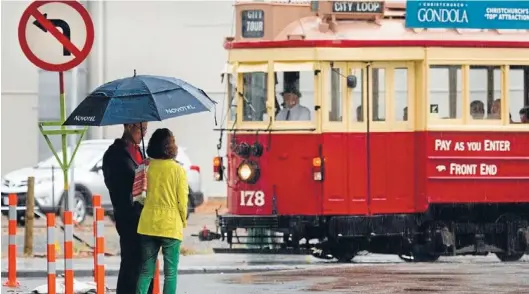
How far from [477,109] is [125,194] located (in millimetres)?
7645

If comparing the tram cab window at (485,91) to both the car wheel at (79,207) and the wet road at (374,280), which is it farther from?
the car wheel at (79,207)

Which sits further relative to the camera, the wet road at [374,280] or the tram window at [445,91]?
the tram window at [445,91]

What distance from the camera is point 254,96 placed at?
64.8ft

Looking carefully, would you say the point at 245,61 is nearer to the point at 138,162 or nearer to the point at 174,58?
the point at 138,162

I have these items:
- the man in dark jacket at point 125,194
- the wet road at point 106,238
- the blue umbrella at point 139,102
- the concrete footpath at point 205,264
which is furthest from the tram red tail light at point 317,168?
the man in dark jacket at point 125,194

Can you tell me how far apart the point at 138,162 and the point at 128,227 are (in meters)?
0.58

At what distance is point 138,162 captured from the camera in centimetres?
1355

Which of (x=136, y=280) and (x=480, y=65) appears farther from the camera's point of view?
(x=480, y=65)

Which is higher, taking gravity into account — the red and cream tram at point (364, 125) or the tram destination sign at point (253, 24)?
the tram destination sign at point (253, 24)

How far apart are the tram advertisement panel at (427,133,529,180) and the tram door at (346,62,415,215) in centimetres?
33

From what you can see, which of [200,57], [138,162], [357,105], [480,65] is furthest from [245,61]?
[200,57]

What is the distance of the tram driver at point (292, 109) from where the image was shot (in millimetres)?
19578

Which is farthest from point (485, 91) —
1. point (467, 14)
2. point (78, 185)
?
point (78, 185)

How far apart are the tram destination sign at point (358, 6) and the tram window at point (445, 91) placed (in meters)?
1.03
